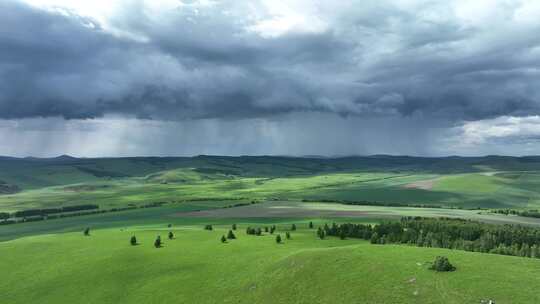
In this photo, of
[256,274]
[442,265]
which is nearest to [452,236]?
[442,265]

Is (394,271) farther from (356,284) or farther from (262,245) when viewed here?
(262,245)

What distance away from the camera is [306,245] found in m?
114

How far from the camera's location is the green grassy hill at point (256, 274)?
67000mm

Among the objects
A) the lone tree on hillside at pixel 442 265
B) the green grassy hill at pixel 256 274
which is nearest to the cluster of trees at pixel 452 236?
the green grassy hill at pixel 256 274

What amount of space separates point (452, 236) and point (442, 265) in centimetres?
5928

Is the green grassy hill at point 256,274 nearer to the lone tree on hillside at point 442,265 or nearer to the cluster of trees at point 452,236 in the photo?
the lone tree on hillside at point 442,265

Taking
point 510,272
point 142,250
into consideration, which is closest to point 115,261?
point 142,250

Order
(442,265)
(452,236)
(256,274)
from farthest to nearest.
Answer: (452,236) → (256,274) → (442,265)

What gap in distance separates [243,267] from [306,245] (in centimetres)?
2708

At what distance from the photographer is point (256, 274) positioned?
282 feet

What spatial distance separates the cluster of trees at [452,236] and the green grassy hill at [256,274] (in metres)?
11.0

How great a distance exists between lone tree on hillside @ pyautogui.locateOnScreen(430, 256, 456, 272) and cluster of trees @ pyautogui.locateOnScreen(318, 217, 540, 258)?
38.6 metres

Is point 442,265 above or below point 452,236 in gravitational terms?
above

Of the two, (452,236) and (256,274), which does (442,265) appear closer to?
(256,274)
